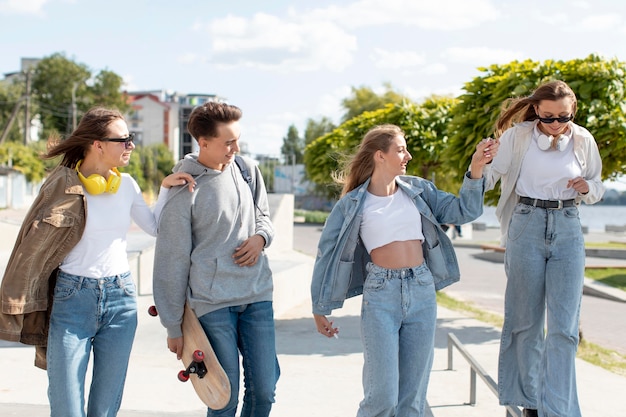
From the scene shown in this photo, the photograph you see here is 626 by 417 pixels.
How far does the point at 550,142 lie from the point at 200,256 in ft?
6.82

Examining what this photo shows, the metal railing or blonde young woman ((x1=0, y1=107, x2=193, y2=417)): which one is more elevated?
→ blonde young woman ((x1=0, y1=107, x2=193, y2=417))

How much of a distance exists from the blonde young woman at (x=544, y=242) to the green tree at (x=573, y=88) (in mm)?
5234

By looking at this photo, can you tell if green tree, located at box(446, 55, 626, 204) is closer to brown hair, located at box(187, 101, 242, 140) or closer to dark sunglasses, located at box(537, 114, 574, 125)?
dark sunglasses, located at box(537, 114, 574, 125)

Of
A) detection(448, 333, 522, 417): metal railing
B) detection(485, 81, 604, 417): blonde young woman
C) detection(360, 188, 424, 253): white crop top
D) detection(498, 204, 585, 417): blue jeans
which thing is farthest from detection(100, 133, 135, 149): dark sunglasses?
detection(448, 333, 522, 417): metal railing

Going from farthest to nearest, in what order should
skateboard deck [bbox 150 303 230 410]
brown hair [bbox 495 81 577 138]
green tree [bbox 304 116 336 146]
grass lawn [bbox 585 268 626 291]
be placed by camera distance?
1. green tree [bbox 304 116 336 146]
2. grass lawn [bbox 585 268 626 291]
3. brown hair [bbox 495 81 577 138]
4. skateboard deck [bbox 150 303 230 410]

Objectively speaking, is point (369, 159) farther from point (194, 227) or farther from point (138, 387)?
point (138, 387)

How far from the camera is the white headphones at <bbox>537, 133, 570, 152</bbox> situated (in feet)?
15.4

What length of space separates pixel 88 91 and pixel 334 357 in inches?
3539

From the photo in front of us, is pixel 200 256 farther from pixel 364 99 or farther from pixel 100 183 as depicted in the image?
pixel 364 99

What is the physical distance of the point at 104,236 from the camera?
4105 millimetres

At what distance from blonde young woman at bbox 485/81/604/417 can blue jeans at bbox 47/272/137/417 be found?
2.09 meters

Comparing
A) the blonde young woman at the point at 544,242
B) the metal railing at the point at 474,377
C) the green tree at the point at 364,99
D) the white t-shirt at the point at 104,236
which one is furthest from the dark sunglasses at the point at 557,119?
the green tree at the point at 364,99

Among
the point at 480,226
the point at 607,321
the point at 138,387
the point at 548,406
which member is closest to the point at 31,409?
the point at 138,387

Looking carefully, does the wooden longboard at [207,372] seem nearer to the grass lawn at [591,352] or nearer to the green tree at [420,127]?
the grass lawn at [591,352]
